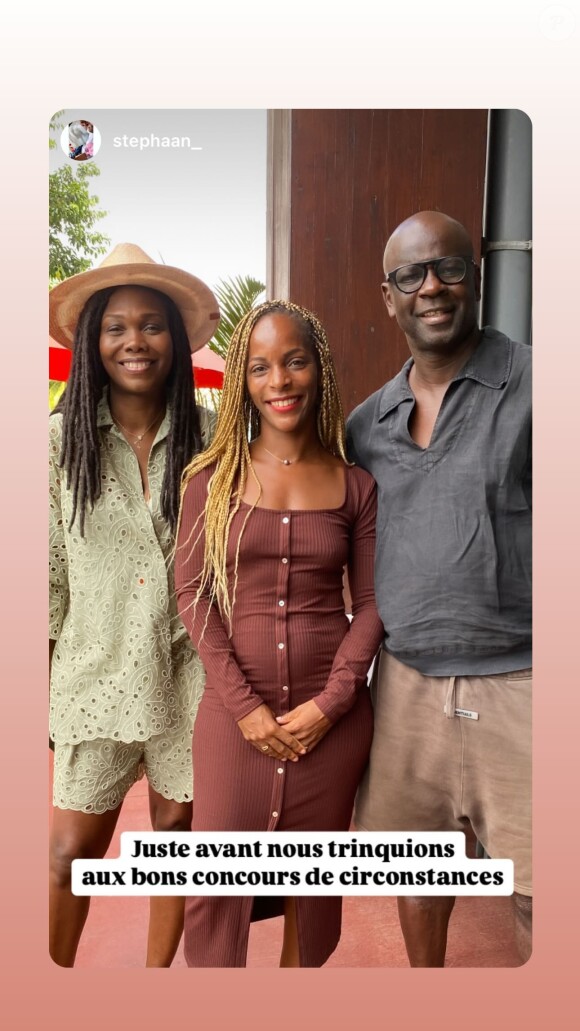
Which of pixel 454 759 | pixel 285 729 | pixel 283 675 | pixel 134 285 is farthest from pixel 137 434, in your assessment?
pixel 454 759

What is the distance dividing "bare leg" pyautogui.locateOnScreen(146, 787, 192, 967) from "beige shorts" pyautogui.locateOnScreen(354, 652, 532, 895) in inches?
21.7

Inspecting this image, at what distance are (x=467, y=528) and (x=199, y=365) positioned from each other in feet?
2.87

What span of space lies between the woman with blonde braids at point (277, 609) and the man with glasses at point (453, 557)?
0.35 feet

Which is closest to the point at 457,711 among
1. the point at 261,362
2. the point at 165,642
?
the point at 165,642

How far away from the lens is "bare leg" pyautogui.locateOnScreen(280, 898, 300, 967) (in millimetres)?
2862

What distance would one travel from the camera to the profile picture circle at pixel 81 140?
9.22 feet

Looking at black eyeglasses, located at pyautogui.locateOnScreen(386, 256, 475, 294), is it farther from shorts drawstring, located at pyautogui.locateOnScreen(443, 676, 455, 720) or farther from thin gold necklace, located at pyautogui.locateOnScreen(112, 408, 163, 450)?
shorts drawstring, located at pyautogui.locateOnScreen(443, 676, 455, 720)

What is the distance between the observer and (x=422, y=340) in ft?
9.14

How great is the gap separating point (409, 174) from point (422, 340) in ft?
1.66

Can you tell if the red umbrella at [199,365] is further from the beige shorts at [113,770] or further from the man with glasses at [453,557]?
the beige shorts at [113,770]

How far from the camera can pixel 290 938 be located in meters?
2.88

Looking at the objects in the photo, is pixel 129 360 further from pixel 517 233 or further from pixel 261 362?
pixel 517 233
